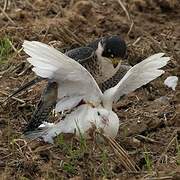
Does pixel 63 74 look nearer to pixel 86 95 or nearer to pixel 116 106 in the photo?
pixel 86 95

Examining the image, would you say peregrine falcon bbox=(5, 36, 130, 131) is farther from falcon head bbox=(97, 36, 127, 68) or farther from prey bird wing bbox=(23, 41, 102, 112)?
prey bird wing bbox=(23, 41, 102, 112)

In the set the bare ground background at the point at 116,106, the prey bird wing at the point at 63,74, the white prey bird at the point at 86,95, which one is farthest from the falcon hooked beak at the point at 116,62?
the prey bird wing at the point at 63,74

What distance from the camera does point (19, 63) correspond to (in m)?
6.51

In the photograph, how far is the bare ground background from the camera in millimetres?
4445

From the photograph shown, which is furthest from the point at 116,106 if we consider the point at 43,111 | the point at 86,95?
the point at 86,95

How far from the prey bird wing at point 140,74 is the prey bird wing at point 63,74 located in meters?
0.14

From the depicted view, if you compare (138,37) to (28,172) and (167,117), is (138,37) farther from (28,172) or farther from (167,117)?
(28,172)

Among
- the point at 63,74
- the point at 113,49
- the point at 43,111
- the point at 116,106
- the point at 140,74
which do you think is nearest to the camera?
the point at 63,74

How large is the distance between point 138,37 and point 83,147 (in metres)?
2.84

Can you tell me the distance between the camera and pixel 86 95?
15.6 feet

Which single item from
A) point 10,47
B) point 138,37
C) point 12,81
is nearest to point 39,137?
point 12,81

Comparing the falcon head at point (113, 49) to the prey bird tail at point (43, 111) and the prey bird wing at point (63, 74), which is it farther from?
the prey bird wing at point (63, 74)

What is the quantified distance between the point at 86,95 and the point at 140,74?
0.36m

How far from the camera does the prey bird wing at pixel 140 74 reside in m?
4.50
